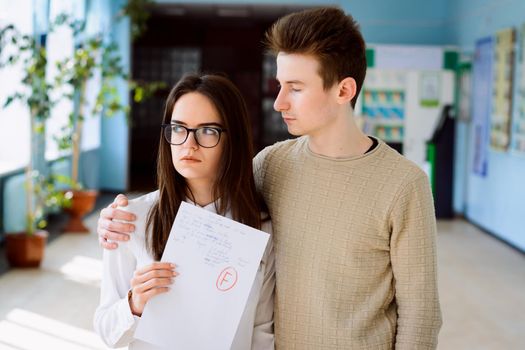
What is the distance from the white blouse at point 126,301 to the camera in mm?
1697

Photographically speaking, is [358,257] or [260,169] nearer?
[358,257]

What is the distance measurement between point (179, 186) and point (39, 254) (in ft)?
15.5

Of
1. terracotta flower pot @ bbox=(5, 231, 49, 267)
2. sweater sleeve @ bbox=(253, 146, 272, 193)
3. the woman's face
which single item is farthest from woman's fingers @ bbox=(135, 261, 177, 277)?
terracotta flower pot @ bbox=(5, 231, 49, 267)

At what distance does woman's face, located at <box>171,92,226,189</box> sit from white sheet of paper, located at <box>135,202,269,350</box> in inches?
4.0

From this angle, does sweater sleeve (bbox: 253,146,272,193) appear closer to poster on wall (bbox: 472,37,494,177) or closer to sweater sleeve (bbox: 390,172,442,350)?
sweater sleeve (bbox: 390,172,442,350)

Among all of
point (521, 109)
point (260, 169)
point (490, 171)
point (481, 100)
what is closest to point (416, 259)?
point (260, 169)

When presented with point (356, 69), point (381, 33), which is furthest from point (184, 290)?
point (381, 33)

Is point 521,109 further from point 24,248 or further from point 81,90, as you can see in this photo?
point 24,248

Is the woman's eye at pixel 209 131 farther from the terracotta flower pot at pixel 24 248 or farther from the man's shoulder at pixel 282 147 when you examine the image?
the terracotta flower pot at pixel 24 248

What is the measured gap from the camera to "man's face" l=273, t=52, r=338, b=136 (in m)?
1.67

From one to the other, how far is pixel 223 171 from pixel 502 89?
22.4 ft

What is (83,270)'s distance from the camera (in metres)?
6.16

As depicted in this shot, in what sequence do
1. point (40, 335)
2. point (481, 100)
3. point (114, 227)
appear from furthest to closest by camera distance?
point (481, 100) < point (40, 335) < point (114, 227)

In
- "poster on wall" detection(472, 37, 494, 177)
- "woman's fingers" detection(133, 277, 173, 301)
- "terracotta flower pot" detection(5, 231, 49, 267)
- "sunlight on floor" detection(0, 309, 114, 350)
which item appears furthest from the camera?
"poster on wall" detection(472, 37, 494, 177)
